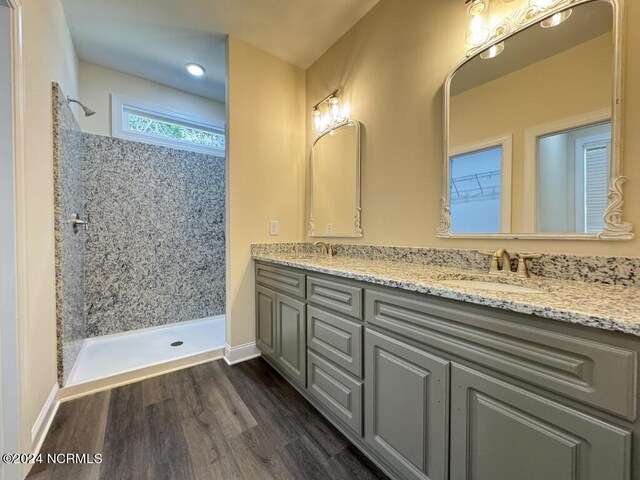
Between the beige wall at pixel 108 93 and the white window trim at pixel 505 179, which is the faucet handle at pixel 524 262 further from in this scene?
the beige wall at pixel 108 93

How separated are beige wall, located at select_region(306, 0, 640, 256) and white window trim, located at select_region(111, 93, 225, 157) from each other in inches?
74.0

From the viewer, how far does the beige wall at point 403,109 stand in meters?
1.50

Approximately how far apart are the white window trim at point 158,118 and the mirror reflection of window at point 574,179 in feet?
10.4

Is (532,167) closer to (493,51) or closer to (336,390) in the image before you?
(493,51)

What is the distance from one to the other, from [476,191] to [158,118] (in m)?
3.25

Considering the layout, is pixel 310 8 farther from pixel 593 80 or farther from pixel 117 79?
pixel 117 79

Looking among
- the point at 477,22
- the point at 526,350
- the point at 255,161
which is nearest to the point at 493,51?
the point at 477,22

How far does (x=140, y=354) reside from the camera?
→ 87.6 inches

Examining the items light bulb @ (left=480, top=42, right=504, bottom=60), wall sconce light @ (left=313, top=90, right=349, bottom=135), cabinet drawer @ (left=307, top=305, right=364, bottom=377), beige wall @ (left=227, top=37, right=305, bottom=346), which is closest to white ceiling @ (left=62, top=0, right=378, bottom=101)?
beige wall @ (left=227, top=37, right=305, bottom=346)

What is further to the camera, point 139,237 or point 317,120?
point 139,237

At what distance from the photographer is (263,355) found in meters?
2.21

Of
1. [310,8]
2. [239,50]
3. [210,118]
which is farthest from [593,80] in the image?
[210,118]

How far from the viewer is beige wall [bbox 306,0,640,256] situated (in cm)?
150

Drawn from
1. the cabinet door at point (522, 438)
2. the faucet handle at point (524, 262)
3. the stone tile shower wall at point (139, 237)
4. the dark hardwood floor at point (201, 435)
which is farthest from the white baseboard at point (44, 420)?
the faucet handle at point (524, 262)
